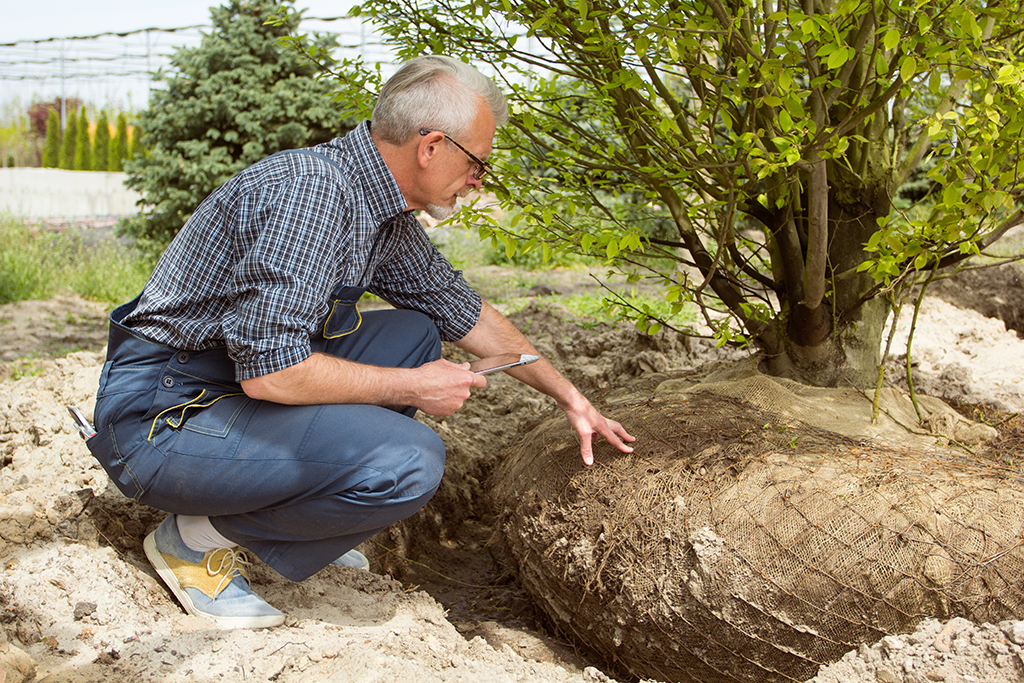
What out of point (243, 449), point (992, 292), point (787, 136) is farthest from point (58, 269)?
point (992, 292)

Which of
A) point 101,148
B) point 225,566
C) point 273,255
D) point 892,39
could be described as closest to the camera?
point 892,39

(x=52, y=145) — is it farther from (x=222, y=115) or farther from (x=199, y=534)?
(x=199, y=534)

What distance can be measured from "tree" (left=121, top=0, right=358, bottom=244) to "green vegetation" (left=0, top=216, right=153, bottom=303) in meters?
0.56

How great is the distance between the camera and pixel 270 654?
1843 mm

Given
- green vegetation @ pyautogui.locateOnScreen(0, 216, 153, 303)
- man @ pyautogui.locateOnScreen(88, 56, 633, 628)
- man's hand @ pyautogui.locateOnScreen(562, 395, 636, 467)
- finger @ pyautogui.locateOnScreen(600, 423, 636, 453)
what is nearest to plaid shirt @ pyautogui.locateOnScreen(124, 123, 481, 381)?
man @ pyautogui.locateOnScreen(88, 56, 633, 628)

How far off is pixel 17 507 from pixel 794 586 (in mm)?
2134

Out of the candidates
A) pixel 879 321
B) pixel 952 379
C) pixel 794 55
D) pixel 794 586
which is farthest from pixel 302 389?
pixel 952 379

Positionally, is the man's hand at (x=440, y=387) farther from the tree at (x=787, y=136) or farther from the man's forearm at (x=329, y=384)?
the tree at (x=787, y=136)

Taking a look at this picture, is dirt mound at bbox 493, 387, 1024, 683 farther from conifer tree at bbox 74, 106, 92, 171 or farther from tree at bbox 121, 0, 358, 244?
conifer tree at bbox 74, 106, 92, 171

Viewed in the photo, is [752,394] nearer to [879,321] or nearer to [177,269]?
[879,321]

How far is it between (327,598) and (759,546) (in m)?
1.24

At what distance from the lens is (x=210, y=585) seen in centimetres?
204

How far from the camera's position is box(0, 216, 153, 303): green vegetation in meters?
6.08

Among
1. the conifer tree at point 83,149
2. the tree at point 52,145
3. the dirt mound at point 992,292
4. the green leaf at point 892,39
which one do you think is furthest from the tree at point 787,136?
the tree at point 52,145
